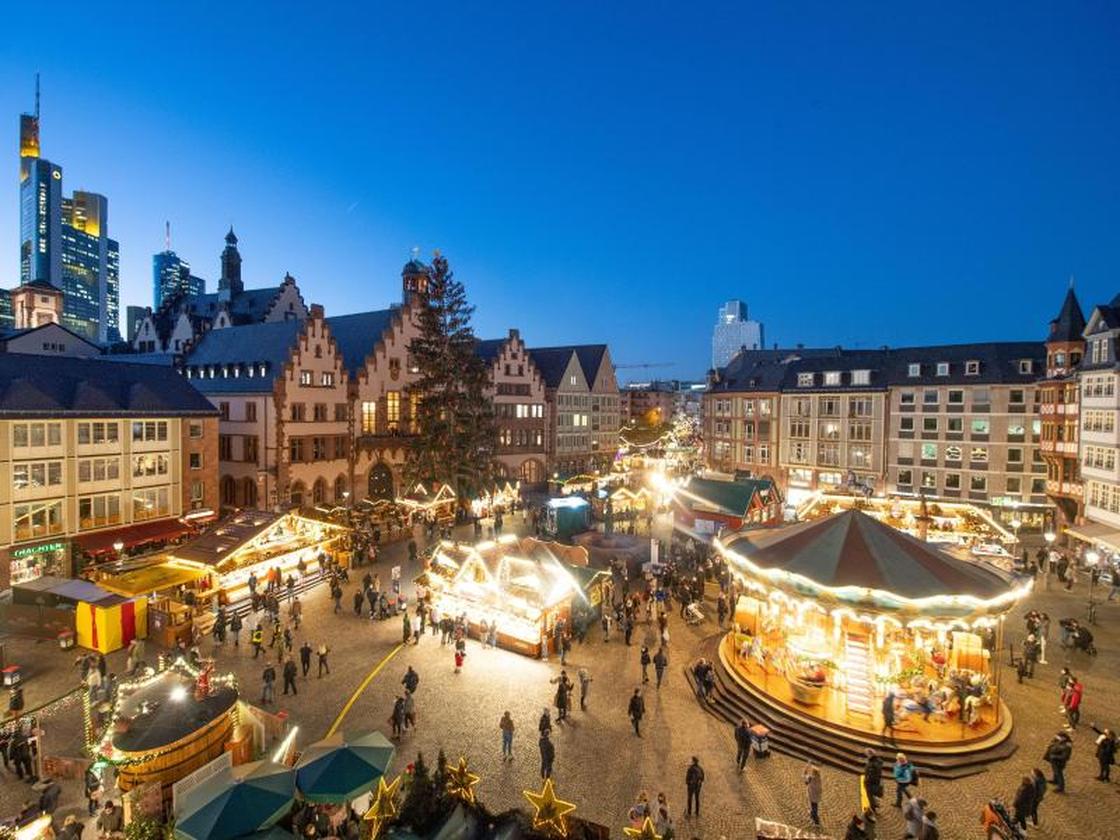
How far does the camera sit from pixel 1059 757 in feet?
41.8

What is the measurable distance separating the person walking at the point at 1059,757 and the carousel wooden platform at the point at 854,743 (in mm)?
1236

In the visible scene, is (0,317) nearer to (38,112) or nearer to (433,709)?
(38,112)

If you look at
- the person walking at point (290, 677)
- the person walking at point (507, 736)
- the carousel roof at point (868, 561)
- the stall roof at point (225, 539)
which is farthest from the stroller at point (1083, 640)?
the stall roof at point (225, 539)

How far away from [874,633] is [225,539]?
78.6ft

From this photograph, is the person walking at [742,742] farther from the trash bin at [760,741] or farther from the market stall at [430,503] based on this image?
the market stall at [430,503]

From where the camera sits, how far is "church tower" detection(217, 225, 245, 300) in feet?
201

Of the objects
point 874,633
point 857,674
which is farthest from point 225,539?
point 874,633

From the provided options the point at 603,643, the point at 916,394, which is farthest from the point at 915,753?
the point at 916,394

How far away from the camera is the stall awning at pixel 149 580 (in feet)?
68.9

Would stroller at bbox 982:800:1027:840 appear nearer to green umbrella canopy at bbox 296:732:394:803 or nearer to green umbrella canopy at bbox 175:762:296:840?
green umbrella canopy at bbox 296:732:394:803

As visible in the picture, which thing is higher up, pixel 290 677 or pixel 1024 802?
pixel 1024 802

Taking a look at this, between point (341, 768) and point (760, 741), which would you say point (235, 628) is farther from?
point (760, 741)

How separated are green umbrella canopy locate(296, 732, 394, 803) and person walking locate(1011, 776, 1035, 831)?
1236 centimetres

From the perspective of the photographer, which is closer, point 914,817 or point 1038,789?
point 914,817
